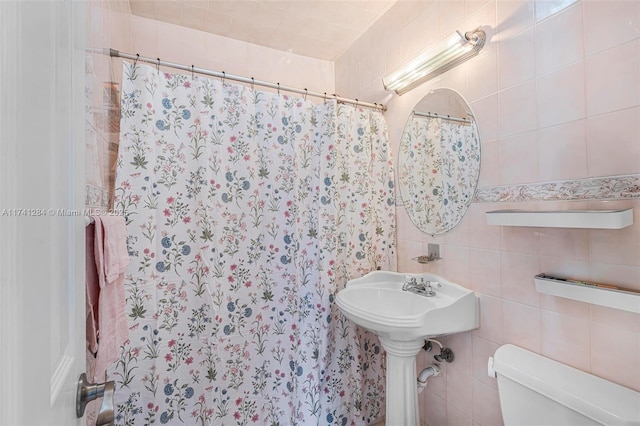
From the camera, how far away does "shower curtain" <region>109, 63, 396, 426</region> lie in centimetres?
130

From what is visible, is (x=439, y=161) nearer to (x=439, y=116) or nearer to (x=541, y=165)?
(x=439, y=116)

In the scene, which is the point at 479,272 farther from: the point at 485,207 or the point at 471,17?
the point at 471,17

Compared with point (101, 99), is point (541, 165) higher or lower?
lower

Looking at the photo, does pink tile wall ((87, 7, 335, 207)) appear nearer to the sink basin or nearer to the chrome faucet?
the sink basin

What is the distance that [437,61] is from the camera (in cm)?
143

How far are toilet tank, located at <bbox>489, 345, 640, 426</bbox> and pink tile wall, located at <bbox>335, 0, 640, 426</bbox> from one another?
2.5 inches

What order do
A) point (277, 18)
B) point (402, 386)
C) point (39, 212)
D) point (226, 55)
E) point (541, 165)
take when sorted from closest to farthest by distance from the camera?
point (39, 212)
point (541, 165)
point (402, 386)
point (277, 18)
point (226, 55)

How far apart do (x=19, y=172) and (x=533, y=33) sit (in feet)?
5.07

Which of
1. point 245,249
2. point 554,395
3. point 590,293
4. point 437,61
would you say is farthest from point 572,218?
point 245,249

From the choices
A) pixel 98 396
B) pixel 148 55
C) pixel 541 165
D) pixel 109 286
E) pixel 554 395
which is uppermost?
pixel 148 55

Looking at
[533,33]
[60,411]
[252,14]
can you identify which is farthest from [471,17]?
[60,411]

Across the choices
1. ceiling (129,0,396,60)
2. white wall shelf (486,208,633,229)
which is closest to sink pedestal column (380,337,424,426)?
white wall shelf (486,208,633,229)

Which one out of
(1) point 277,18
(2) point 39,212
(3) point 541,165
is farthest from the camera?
(1) point 277,18

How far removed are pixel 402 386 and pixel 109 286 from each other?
1.30m
